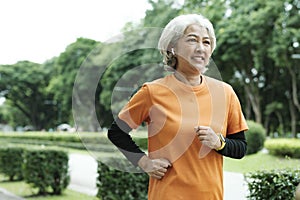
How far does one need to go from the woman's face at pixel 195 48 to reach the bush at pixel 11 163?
7359 mm

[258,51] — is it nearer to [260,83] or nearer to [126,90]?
[260,83]

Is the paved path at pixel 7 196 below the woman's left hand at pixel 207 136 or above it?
below

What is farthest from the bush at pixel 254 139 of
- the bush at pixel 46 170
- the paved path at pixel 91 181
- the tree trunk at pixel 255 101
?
the tree trunk at pixel 255 101

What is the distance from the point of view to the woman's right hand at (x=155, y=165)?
1.61 m

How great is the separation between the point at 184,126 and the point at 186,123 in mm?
13

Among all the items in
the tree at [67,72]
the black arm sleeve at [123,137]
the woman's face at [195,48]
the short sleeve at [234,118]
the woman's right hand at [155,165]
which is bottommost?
the woman's right hand at [155,165]

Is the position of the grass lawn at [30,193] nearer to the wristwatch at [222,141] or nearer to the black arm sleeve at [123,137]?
the black arm sleeve at [123,137]

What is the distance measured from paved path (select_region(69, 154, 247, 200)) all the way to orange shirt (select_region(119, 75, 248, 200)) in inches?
84.8

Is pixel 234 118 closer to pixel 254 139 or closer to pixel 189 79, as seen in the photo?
pixel 189 79

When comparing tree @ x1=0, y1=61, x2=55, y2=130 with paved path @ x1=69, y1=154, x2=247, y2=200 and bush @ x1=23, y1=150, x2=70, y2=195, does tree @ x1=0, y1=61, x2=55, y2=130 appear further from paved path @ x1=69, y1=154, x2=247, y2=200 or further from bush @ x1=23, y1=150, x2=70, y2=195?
bush @ x1=23, y1=150, x2=70, y2=195

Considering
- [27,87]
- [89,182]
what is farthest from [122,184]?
[27,87]

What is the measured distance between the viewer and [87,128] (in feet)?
7.38

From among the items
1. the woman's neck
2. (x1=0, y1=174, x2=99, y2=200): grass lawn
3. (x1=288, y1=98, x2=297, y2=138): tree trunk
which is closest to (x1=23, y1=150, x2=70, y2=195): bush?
(x1=0, y1=174, x2=99, y2=200): grass lawn

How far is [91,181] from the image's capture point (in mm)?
9336
